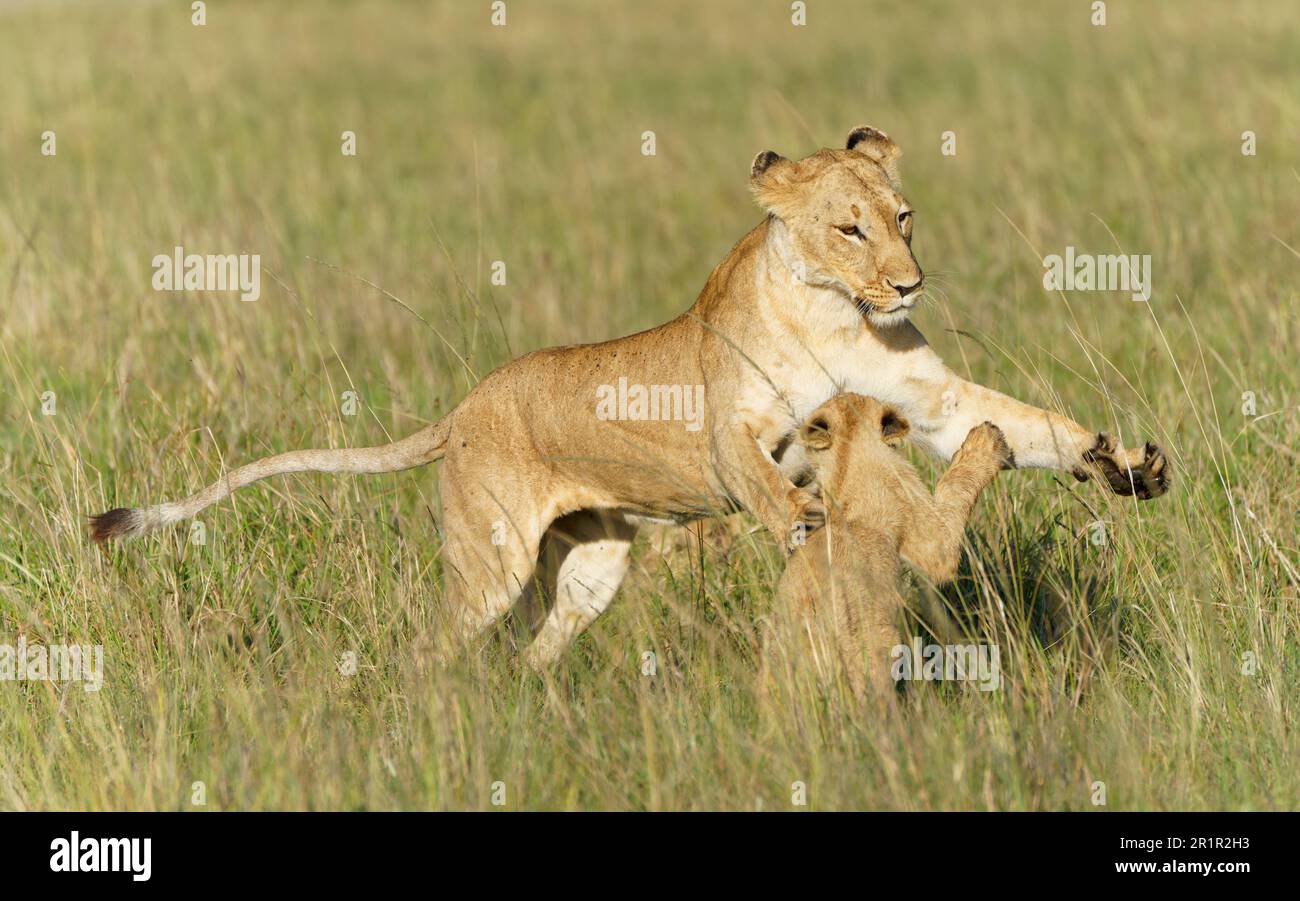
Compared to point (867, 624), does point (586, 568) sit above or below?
above

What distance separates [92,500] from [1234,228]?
650 cm

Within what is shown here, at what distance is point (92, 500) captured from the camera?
6.35 meters

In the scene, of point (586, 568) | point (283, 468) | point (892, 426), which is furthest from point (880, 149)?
point (283, 468)

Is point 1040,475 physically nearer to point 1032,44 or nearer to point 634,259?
point 634,259

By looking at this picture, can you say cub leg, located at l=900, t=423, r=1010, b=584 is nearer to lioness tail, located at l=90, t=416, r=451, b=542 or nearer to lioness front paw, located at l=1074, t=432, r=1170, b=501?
lioness front paw, located at l=1074, t=432, r=1170, b=501
